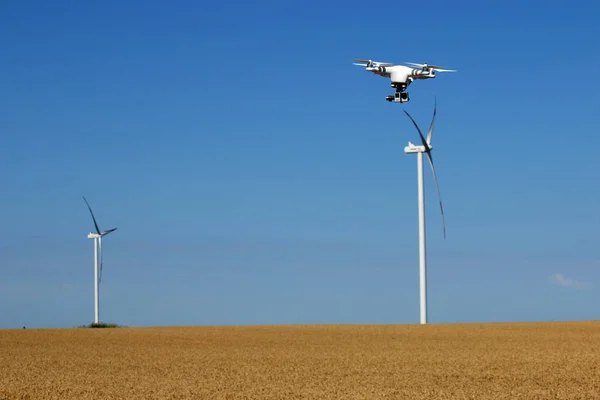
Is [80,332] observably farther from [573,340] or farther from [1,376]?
[573,340]

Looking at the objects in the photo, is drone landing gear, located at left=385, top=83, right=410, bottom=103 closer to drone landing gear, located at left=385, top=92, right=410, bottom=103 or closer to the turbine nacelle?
drone landing gear, located at left=385, top=92, right=410, bottom=103

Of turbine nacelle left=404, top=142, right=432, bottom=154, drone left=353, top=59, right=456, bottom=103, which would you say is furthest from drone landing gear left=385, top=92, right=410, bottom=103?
turbine nacelle left=404, top=142, right=432, bottom=154

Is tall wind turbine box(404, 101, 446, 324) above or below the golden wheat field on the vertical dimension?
above

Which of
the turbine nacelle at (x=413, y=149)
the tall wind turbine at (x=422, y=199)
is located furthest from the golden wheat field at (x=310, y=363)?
the turbine nacelle at (x=413, y=149)

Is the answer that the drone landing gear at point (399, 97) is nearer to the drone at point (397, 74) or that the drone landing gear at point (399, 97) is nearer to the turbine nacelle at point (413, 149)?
the drone at point (397, 74)

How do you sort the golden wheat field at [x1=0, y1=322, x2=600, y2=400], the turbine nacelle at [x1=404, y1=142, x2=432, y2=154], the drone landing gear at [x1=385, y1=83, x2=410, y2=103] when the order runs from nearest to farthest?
the golden wheat field at [x1=0, y1=322, x2=600, y2=400] < the drone landing gear at [x1=385, y1=83, x2=410, y2=103] < the turbine nacelle at [x1=404, y1=142, x2=432, y2=154]

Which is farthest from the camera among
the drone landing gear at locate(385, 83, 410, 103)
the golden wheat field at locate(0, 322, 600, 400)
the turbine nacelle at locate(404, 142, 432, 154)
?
the turbine nacelle at locate(404, 142, 432, 154)

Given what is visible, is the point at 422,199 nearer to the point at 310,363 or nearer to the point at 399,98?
the point at 399,98

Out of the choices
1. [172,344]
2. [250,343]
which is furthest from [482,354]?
[172,344]
